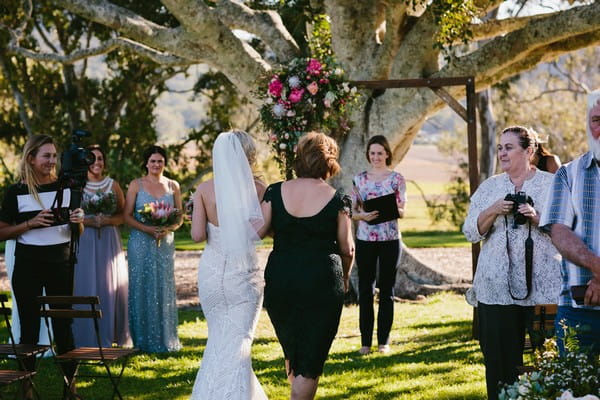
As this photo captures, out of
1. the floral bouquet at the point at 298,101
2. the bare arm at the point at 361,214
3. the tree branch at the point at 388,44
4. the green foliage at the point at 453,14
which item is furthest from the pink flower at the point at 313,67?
the tree branch at the point at 388,44

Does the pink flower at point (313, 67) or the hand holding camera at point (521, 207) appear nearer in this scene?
the hand holding camera at point (521, 207)

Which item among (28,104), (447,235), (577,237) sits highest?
(28,104)

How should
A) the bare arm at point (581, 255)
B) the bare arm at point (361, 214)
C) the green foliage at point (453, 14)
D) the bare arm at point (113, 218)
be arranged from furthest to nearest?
the green foliage at point (453, 14) < the bare arm at point (113, 218) < the bare arm at point (361, 214) < the bare arm at point (581, 255)

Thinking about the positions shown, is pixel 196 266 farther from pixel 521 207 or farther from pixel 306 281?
pixel 521 207

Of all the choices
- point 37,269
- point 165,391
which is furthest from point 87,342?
point 37,269

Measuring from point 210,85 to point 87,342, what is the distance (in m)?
18.2

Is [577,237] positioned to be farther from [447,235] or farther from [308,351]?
[447,235]

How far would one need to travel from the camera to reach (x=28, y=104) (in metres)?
25.1

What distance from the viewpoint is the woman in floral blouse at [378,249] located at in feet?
29.1

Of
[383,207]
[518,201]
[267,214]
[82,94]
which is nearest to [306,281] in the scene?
[267,214]

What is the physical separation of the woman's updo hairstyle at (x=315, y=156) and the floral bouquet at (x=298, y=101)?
144 inches

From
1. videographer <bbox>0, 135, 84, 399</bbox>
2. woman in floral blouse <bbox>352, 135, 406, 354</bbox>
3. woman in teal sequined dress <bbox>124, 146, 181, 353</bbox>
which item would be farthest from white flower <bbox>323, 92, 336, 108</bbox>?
videographer <bbox>0, 135, 84, 399</bbox>

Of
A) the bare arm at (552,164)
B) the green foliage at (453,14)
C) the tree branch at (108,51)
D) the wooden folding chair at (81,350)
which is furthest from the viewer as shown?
the tree branch at (108,51)

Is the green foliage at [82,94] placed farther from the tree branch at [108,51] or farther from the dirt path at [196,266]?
the tree branch at [108,51]
